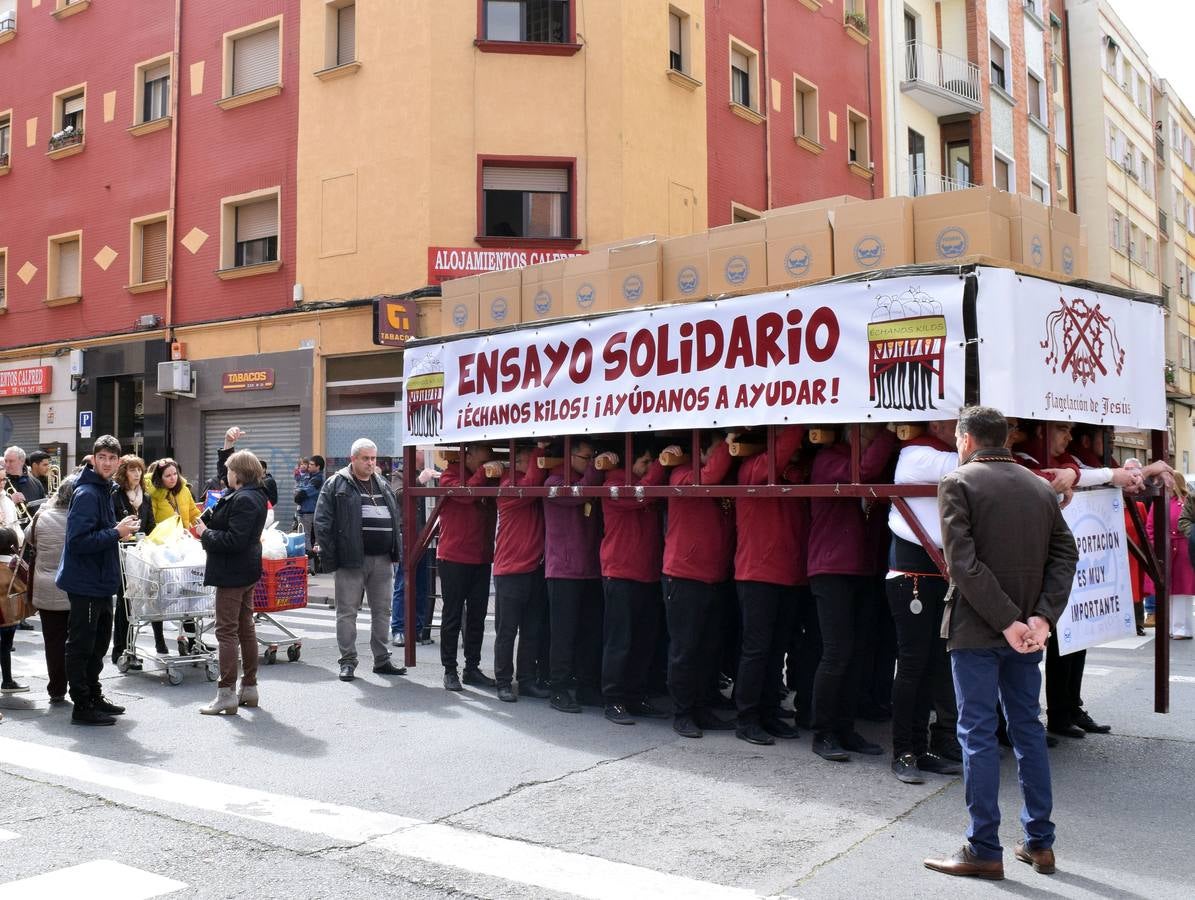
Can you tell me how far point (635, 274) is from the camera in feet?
23.8

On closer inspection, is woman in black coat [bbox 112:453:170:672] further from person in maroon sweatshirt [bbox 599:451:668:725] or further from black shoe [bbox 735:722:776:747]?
black shoe [bbox 735:722:776:747]

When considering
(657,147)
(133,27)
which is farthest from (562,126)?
(133,27)

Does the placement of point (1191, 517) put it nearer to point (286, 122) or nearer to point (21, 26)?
point (286, 122)

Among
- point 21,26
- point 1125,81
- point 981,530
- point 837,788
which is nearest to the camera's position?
point 981,530

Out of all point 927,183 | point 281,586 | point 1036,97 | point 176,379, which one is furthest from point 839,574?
point 1036,97

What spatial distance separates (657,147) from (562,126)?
5.28 ft

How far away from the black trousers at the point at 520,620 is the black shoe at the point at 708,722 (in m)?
1.62

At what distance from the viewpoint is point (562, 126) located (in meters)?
17.2

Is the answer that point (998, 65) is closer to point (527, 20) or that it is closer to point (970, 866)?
point (527, 20)

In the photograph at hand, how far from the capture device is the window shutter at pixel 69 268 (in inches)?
870

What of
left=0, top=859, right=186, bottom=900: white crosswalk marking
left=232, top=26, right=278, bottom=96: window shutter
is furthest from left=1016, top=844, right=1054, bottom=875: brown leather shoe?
left=232, top=26, right=278, bottom=96: window shutter

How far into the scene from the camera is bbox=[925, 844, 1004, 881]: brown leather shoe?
4.13 meters

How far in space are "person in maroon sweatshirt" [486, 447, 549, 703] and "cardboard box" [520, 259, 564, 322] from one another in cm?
102

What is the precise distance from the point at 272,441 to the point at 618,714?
13.2 meters
